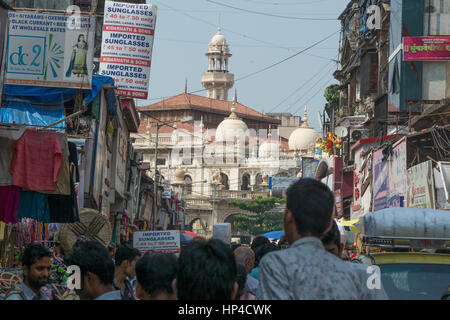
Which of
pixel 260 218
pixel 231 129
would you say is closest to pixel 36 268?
pixel 260 218

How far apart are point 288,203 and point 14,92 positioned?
15.1 m

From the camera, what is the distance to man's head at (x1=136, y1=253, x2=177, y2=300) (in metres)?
4.93

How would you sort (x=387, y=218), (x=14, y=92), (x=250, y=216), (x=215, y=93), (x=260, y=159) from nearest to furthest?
(x=387, y=218)
(x=14, y=92)
(x=250, y=216)
(x=260, y=159)
(x=215, y=93)

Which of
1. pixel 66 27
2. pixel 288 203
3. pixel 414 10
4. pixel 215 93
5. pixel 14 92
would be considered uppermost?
pixel 215 93

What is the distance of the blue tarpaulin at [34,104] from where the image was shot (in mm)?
18000

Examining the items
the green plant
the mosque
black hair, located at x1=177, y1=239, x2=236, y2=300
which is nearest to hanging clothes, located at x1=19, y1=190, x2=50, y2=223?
black hair, located at x1=177, y1=239, x2=236, y2=300

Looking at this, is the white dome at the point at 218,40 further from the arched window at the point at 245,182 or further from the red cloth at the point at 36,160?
the red cloth at the point at 36,160

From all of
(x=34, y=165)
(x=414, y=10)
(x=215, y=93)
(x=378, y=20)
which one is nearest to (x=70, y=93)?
(x=34, y=165)

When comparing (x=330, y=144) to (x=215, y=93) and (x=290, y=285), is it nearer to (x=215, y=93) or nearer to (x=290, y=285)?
(x=290, y=285)

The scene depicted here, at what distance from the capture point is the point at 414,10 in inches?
1069

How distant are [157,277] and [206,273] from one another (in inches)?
47.0

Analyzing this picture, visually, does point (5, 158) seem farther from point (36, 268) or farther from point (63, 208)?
point (36, 268)

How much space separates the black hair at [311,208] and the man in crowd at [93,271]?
1832 millimetres

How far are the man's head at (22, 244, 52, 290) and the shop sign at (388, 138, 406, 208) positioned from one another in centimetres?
1804
